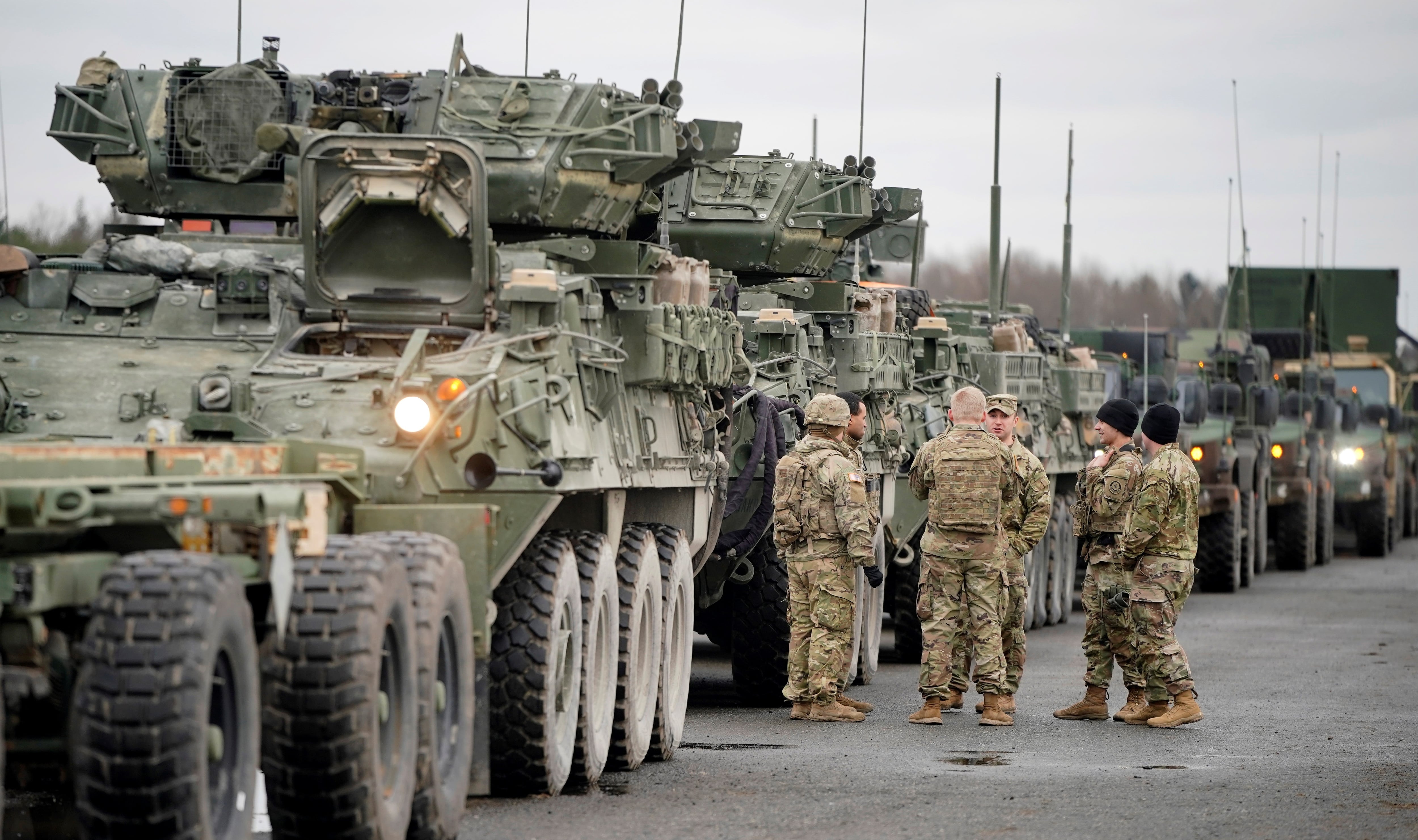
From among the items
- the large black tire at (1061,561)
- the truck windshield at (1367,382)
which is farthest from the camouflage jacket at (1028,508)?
the truck windshield at (1367,382)

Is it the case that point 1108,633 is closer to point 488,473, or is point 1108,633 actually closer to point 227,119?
point 488,473

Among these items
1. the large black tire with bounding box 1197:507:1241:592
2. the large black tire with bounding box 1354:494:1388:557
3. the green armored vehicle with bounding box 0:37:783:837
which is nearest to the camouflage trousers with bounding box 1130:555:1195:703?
the green armored vehicle with bounding box 0:37:783:837

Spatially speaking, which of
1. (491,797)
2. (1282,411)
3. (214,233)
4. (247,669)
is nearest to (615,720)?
(491,797)

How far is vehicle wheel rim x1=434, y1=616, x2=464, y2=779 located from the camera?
8219 mm

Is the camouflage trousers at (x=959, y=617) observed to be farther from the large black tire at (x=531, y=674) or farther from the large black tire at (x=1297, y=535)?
the large black tire at (x=1297, y=535)

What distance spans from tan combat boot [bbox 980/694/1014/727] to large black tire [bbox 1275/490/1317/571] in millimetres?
18156

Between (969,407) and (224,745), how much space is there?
24.2 ft

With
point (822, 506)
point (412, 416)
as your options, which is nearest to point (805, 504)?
point (822, 506)

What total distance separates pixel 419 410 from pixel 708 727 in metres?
4.68

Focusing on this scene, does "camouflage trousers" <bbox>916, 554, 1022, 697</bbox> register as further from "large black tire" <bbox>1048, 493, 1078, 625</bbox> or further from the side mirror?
"large black tire" <bbox>1048, 493, 1078, 625</bbox>

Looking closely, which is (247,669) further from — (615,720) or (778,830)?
(615,720)

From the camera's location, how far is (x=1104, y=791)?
10086mm

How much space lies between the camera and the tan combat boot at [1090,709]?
13.4 meters

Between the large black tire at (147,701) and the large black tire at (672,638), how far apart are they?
17.5ft
